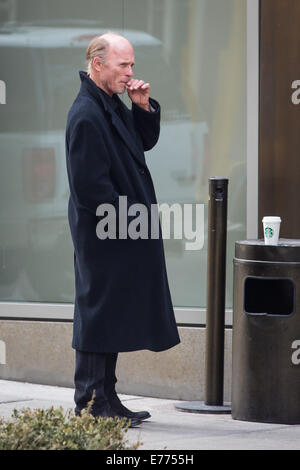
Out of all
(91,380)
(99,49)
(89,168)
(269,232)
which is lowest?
(91,380)

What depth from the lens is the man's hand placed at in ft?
17.6

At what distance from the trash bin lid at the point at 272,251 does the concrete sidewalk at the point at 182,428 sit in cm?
90

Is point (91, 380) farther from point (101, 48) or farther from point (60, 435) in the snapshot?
point (101, 48)

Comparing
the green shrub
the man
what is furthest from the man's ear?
the green shrub

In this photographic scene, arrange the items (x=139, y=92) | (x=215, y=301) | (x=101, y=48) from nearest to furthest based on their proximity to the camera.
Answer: (x=101, y=48)
(x=139, y=92)
(x=215, y=301)

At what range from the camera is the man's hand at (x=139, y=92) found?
5355 mm

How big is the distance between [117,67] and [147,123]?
377mm

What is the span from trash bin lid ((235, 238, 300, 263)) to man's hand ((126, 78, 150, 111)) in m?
0.94

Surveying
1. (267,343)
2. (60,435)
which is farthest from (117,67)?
(60,435)

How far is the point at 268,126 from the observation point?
6535 mm

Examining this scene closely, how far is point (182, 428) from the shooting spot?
5590 millimetres

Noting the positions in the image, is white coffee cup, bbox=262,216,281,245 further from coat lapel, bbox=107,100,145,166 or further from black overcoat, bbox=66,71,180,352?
coat lapel, bbox=107,100,145,166

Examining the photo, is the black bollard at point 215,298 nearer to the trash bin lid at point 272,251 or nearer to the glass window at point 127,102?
the trash bin lid at point 272,251

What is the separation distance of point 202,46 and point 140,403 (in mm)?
2362
